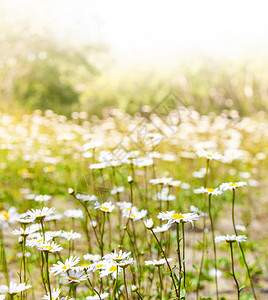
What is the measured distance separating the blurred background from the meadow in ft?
10.2

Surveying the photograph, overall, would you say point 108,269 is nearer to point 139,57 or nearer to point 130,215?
point 130,215

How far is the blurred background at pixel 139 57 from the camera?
28.3ft

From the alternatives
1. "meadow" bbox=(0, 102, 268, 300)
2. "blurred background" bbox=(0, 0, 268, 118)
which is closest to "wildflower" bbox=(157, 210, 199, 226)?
"meadow" bbox=(0, 102, 268, 300)

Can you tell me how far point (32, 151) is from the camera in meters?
3.63

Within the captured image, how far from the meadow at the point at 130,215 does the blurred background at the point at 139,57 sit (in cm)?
310

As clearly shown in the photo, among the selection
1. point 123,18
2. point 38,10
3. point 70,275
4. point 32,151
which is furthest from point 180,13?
point 70,275

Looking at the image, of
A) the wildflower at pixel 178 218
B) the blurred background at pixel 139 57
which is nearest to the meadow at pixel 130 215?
the wildflower at pixel 178 218

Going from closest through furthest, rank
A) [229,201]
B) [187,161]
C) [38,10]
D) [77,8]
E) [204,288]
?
[204,288] → [229,201] → [187,161] → [38,10] → [77,8]

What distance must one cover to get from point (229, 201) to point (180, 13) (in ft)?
27.8

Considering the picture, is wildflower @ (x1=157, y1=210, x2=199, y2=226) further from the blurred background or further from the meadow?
the blurred background

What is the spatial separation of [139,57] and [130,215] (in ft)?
30.7

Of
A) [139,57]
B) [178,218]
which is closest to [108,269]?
[178,218]

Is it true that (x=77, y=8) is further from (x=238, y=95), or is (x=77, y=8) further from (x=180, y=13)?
(x=238, y=95)

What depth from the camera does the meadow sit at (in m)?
0.99
